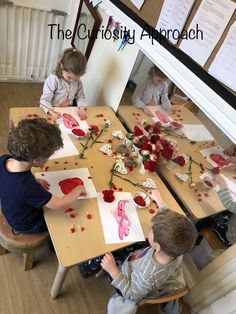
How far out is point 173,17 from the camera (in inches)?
60.8

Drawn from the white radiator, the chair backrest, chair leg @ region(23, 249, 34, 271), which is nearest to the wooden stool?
chair leg @ region(23, 249, 34, 271)

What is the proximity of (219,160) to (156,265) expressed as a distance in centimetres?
79

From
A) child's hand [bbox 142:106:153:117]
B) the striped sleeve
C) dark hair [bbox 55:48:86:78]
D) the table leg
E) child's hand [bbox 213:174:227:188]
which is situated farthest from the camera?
child's hand [bbox 142:106:153:117]

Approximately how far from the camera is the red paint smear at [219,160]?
5.66ft

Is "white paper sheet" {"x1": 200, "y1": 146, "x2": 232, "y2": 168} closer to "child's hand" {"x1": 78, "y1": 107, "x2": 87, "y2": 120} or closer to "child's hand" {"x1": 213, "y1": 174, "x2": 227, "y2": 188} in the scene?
"child's hand" {"x1": 213, "y1": 174, "x2": 227, "y2": 188}

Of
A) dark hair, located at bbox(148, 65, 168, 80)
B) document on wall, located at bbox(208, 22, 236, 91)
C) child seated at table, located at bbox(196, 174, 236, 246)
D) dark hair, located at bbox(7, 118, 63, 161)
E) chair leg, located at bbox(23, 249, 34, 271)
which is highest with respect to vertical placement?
document on wall, located at bbox(208, 22, 236, 91)

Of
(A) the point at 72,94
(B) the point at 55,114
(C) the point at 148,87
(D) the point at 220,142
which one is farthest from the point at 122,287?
(A) the point at 72,94

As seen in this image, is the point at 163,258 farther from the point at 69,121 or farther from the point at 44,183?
the point at 69,121

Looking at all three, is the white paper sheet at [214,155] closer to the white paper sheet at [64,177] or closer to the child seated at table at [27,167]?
the white paper sheet at [64,177]

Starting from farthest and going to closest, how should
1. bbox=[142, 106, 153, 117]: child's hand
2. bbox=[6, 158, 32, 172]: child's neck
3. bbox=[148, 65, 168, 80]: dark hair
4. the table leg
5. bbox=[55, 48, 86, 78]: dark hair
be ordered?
bbox=[142, 106, 153, 117]: child's hand < bbox=[55, 48, 86, 78]: dark hair < bbox=[148, 65, 168, 80]: dark hair < the table leg < bbox=[6, 158, 32, 172]: child's neck

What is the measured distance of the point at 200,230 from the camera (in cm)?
183

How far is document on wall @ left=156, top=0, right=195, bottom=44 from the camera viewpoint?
147 cm

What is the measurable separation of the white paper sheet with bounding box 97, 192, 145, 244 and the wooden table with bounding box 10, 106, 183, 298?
2 cm

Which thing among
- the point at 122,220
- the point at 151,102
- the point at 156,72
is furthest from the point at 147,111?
the point at 122,220
